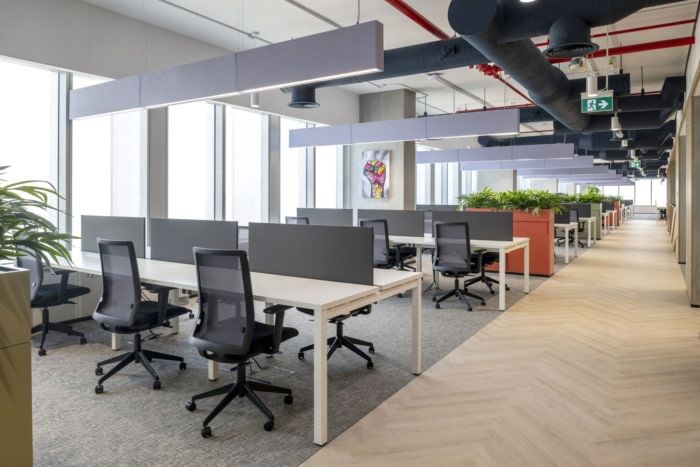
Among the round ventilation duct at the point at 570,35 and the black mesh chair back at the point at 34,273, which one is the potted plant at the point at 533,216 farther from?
the black mesh chair back at the point at 34,273

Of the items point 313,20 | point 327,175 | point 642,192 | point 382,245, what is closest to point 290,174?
point 327,175

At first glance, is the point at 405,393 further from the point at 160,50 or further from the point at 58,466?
the point at 160,50

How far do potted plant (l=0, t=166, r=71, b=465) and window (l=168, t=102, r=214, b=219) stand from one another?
16.0 feet

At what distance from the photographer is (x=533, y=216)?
8.11 m

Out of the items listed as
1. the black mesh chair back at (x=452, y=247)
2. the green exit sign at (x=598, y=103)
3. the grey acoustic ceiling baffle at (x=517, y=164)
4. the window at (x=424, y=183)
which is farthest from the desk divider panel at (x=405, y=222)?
the window at (x=424, y=183)

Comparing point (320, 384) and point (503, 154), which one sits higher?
point (503, 154)

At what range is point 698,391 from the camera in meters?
3.33

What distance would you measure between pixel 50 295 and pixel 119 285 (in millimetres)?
1403

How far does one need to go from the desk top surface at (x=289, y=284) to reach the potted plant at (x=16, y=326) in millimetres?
769

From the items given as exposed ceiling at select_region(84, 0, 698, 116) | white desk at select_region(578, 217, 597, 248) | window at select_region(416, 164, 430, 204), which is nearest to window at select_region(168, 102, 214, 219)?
exposed ceiling at select_region(84, 0, 698, 116)

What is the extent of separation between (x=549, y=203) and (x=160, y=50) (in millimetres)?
6191

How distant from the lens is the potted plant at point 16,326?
190 cm

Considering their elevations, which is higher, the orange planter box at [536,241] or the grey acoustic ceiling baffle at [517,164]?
the grey acoustic ceiling baffle at [517,164]

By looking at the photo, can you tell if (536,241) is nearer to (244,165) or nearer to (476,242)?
(476,242)
